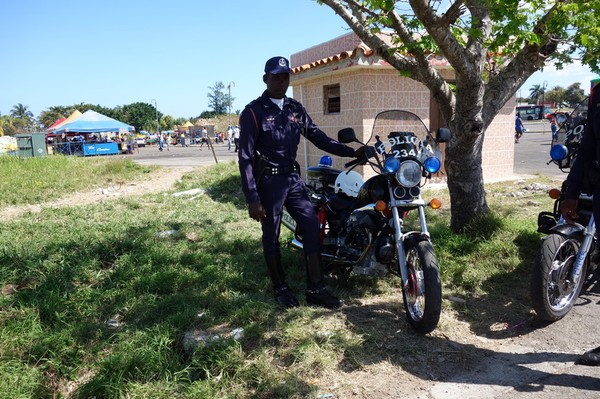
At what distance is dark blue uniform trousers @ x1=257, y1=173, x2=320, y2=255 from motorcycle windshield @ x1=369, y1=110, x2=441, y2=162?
735mm

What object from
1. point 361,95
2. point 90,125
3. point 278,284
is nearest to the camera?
point 278,284

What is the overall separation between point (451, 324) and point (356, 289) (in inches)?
36.5

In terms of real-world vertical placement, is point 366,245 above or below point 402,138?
below

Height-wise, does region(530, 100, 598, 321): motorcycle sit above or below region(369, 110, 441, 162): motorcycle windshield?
below

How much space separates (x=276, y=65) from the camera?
3.56 metres

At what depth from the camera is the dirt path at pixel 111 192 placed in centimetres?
836

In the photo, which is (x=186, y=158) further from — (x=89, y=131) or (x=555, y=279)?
(x=555, y=279)

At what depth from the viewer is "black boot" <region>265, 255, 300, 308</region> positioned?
3.71 m

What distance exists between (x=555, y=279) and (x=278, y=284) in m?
2.13

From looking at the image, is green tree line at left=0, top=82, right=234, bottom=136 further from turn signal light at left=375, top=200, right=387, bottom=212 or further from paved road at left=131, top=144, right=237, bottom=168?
turn signal light at left=375, top=200, right=387, bottom=212

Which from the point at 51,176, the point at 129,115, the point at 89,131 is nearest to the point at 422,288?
the point at 51,176

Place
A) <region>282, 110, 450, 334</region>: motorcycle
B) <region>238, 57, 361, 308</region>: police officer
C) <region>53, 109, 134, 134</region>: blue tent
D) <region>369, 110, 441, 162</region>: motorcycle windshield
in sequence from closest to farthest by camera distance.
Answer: <region>282, 110, 450, 334</region>: motorcycle, <region>369, 110, 441, 162</region>: motorcycle windshield, <region>238, 57, 361, 308</region>: police officer, <region>53, 109, 134, 134</region>: blue tent

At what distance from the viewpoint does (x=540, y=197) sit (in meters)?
7.80

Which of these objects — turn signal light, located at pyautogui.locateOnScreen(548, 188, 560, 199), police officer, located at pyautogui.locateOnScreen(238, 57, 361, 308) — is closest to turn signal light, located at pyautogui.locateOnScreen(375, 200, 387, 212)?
police officer, located at pyautogui.locateOnScreen(238, 57, 361, 308)
